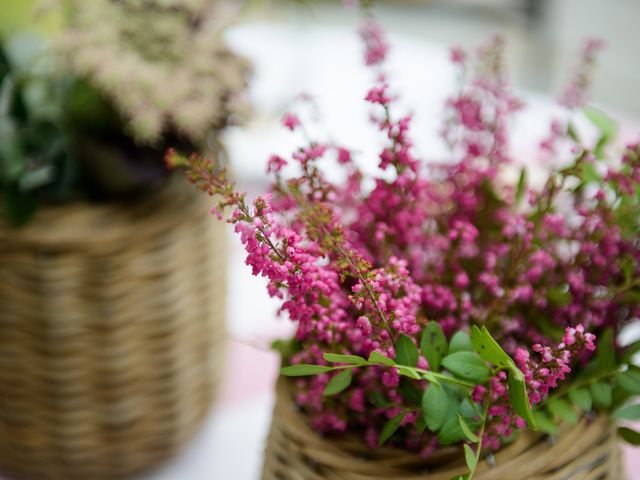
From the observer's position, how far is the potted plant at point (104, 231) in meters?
0.58

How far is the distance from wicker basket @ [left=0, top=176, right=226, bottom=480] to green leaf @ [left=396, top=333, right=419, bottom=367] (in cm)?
33

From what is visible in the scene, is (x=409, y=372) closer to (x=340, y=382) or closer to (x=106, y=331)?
(x=340, y=382)

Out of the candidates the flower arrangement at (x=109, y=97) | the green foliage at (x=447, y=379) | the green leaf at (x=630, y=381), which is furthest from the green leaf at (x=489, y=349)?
the flower arrangement at (x=109, y=97)

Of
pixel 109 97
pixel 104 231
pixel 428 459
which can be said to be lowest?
pixel 428 459

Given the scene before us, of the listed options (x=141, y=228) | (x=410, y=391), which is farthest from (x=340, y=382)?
(x=141, y=228)

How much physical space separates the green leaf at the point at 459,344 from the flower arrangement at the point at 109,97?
0.29 m

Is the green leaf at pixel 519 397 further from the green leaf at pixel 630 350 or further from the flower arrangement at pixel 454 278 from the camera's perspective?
the green leaf at pixel 630 350

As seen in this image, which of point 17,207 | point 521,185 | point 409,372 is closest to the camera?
point 409,372

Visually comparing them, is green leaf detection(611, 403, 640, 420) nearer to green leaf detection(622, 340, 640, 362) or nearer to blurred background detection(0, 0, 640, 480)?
green leaf detection(622, 340, 640, 362)

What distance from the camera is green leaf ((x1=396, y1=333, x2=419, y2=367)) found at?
0.32m

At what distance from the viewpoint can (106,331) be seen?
62 centimetres

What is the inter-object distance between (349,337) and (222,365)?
0.41 meters

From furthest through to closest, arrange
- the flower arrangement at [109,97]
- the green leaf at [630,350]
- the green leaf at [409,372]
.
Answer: the flower arrangement at [109,97] → the green leaf at [630,350] → the green leaf at [409,372]

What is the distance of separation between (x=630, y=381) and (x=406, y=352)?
0.12 meters
